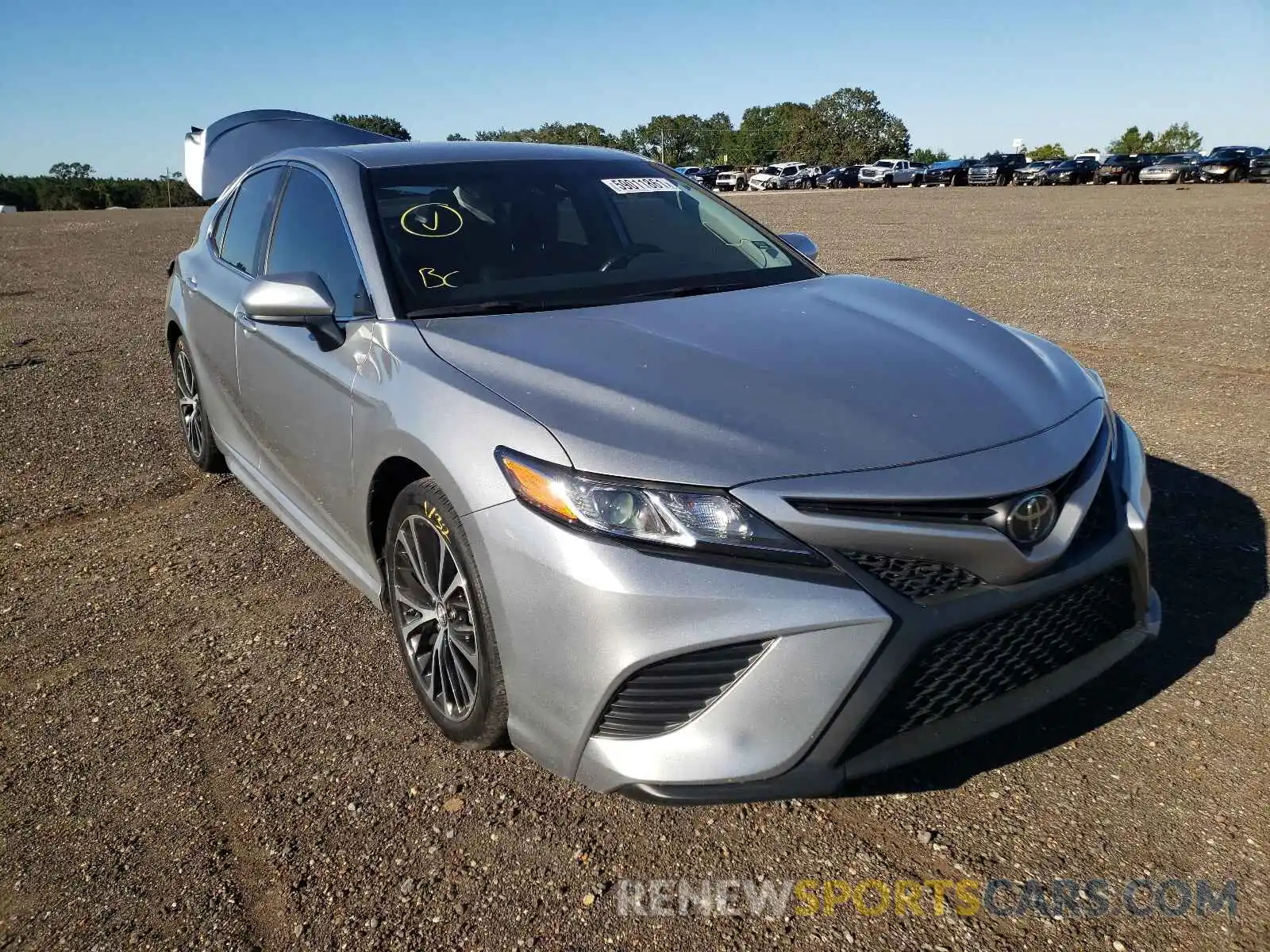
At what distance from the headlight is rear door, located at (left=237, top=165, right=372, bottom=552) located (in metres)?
1.06

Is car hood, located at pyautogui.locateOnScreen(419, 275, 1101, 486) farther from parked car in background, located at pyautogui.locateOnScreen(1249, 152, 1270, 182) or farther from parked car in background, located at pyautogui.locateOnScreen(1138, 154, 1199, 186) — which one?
parked car in background, located at pyautogui.locateOnScreen(1138, 154, 1199, 186)

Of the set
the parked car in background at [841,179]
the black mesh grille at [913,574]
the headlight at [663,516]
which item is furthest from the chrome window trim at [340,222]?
the parked car in background at [841,179]

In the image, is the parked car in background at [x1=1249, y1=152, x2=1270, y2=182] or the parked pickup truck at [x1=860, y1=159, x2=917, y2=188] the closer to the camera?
the parked car in background at [x1=1249, y1=152, x2=1270, y2=182]

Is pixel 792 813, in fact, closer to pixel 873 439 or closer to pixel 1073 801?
pixel 1073 801

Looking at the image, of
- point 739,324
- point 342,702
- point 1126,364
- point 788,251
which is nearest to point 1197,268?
point 1126,364

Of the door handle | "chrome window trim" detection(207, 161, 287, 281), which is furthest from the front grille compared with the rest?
"chrome window trim" detection(207, 161, 287, 281)

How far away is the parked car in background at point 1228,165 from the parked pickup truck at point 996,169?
9775mm

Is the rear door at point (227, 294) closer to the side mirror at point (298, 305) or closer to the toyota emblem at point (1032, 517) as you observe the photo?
the side mirror at point (298, 305)

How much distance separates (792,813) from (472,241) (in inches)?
78.2

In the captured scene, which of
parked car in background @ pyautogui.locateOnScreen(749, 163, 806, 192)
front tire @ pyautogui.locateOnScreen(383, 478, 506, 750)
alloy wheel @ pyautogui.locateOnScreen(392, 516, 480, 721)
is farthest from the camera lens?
parked car in background @ pyautogui.locateOnScreen(749, 163, 806, 192)

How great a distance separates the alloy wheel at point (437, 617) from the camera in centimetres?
256

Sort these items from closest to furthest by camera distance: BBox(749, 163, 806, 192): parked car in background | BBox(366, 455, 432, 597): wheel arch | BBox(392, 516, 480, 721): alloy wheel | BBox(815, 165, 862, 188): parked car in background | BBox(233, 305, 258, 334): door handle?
1. BBox(392, 516, 480, 721): alloy wheel
2. BBox(366, 455, 432, 597): wheel arch
3. BBox(233, 305, 258, 334): door handle
4. BBox(815, 165, 862, 188): parked car in background
5. BBox(749, 163, 806, 192): parked car in background

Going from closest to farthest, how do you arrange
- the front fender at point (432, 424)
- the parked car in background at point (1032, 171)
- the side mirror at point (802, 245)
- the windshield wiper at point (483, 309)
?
the front fender at point (432, 424) → the windshield wiper at point (483, 309) → the side mirror at point (802, 245) → the parked car in background at point (1032, 171)

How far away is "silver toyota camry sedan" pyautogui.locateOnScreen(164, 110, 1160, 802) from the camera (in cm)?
206
